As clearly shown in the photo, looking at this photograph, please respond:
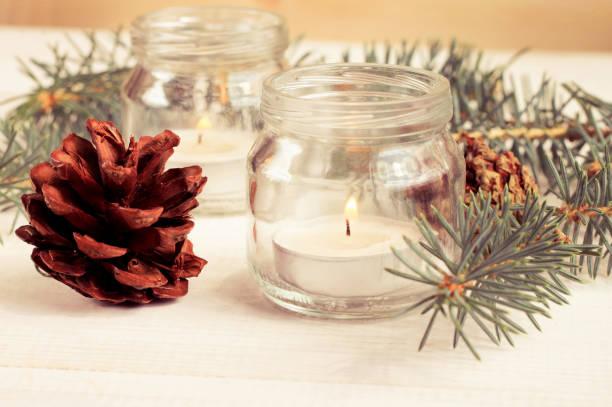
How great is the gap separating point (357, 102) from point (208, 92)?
0.62 feet

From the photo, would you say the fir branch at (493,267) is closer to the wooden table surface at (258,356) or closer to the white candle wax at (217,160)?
the wooden table surface at (258,356)

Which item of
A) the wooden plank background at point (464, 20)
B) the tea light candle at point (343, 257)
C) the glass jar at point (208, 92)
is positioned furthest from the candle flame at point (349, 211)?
the wooden plank background at point (464, 20)

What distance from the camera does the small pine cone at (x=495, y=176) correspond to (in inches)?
18.9

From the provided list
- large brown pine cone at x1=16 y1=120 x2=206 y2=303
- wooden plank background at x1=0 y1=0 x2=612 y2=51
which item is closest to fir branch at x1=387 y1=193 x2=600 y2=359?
large brown pine cone at x1=16 y1=120 x2=206 y2=303

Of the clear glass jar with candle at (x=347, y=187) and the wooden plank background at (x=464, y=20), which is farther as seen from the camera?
the wooden plank background at (x=464, y=20)

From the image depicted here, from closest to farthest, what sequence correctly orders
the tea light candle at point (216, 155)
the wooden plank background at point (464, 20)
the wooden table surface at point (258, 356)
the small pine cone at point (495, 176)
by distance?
1. the wooden table surface at point (258, 356)
2. the small pine cone at point (495, 176)
3. the tea light candle at point (216, 155)
4. the wooden plank background at point (464, 20)

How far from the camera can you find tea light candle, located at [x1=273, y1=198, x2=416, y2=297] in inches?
16.8

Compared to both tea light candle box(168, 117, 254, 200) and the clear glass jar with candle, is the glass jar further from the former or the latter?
the clear glass jar with candle

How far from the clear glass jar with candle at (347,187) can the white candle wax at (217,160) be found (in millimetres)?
128

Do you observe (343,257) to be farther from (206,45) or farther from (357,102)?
(206,45)

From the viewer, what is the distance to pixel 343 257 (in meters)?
0.42

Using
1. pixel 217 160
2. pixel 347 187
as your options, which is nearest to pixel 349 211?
pixel 347 187

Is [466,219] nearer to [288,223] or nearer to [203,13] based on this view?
[288,223]

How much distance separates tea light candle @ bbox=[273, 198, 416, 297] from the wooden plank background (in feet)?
2.63
